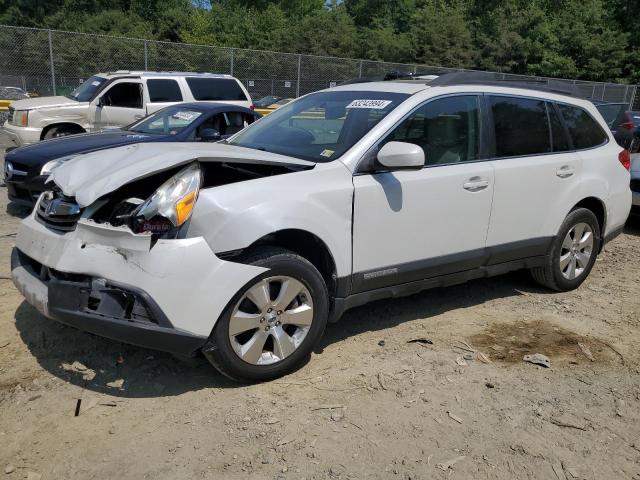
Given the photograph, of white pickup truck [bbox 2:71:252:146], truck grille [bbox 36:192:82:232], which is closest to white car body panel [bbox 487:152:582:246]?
truck grille [bbox 36:192:82:232]

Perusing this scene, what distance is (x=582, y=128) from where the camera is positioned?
5254 mm

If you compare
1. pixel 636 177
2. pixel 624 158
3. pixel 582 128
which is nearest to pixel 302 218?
pixel 582 128

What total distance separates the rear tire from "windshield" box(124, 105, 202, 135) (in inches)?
194

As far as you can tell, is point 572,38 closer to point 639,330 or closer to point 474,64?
point 474,64

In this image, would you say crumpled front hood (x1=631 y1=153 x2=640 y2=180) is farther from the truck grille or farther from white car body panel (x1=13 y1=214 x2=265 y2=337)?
the truck grille

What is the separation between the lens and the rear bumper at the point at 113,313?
301 cm

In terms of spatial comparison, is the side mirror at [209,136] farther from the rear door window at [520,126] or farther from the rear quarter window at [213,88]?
the rear quarter window at [213,88]

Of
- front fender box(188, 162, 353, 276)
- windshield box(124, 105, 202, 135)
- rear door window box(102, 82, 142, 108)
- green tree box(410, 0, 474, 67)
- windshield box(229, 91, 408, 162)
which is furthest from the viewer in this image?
green tree box(410, 0, 474, 67)

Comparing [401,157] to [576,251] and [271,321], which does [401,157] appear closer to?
[271,321]

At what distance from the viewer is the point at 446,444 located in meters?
2.98

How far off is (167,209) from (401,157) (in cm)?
145

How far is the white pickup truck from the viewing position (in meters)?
10.5

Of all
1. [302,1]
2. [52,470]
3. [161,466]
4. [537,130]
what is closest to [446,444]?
[161,466]

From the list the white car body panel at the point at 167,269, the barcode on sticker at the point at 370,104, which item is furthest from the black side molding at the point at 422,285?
the barcode on sticker at the point at 370,104
